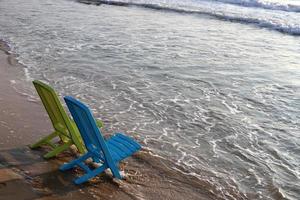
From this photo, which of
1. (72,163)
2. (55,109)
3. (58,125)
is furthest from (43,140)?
(72,163)

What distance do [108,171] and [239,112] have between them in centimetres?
358

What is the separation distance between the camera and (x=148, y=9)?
24.2m

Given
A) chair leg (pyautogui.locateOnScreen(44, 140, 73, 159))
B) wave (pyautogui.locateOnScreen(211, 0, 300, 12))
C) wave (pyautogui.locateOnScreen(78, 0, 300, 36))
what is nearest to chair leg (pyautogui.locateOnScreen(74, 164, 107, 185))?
chair leg (pyautogui.locateOnScreen(44, 140, 73, 159))

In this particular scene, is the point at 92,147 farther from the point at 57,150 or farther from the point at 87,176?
the point at 57,150

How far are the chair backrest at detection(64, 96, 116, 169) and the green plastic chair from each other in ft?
0.69

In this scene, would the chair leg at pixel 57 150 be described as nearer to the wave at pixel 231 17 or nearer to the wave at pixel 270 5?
the wave at pixel 231 17

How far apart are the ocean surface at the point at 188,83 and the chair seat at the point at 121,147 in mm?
829

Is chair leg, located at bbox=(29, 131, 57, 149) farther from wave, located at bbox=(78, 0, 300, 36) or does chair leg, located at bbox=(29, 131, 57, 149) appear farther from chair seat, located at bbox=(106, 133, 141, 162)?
wave, located at bbox=(78, 0, 300, 36)

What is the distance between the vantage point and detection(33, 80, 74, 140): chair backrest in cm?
512

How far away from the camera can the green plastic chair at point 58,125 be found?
513 cm

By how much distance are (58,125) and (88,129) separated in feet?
2.82

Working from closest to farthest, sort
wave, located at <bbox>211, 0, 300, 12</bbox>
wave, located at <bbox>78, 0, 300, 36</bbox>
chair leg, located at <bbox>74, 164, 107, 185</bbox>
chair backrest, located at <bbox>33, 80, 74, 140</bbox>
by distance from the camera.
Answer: chair leg, located at <bbox>74, 164, 107, 185</bbox> → chair backrest, located at <bbox>33, 80, 74, 140</bbox> → wave, located at <bbox>78, 0, 300, 36</bbox> → wave, located at <bbox>211, 0, 300, 12</bbox>

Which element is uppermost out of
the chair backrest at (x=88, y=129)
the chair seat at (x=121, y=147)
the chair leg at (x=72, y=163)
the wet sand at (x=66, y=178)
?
the chair backrest at (x=88, y=129)

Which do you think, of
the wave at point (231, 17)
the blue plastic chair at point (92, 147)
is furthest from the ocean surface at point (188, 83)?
the blue plastic chair at point (92, 147)
